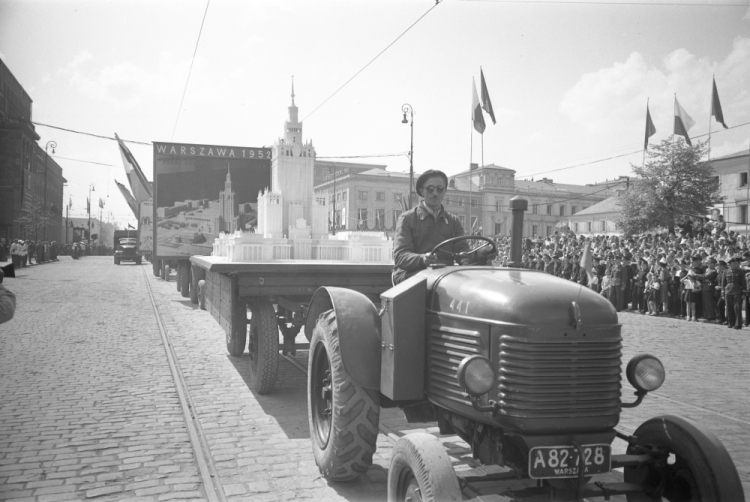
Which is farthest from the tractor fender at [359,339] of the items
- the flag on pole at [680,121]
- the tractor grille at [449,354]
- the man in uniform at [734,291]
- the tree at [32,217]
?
the tree at [32,217]

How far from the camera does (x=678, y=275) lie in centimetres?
1655

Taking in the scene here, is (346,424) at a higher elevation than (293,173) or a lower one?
lower

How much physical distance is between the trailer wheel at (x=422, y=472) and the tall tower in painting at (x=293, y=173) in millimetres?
12984

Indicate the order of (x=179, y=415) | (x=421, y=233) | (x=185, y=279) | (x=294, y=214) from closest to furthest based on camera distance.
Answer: (x=421, y=233) → (x=179, y=415) → (x=294, y=214) → (x=185, y=279)

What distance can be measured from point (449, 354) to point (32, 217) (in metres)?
49.7

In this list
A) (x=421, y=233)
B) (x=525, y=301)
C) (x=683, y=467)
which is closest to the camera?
(x=525, y=301)

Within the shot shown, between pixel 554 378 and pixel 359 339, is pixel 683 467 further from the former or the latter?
pixel 359 339

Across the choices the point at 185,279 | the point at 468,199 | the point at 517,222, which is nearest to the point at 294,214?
the point at 185,279

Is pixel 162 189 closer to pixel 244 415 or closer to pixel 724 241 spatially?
pixel 244 415

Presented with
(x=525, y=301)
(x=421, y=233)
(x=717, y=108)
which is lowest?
(x=525, y=301)

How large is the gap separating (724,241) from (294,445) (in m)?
18.5

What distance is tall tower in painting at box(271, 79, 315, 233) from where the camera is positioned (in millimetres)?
16031

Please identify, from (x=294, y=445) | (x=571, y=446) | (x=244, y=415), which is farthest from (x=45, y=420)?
(x=571, y=446)

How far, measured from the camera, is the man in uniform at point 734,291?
13.9m
